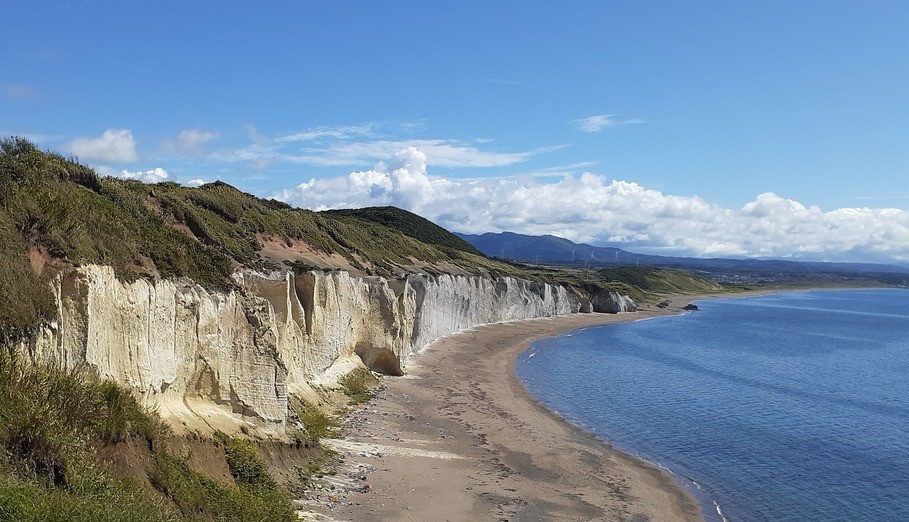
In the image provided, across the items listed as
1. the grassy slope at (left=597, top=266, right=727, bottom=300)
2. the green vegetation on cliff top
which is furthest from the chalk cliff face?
the grassy slope at (left=597, top=266, right=727, bottom=300)

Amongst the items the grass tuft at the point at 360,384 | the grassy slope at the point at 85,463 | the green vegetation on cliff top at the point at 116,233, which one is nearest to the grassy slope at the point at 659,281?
the grass tuft at the point at 360,384

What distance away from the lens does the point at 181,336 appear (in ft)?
55.3

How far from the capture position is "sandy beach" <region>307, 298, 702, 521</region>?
19.4m

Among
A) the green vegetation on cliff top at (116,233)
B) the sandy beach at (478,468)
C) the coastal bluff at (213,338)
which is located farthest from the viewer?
the sandy beach at (478,468)

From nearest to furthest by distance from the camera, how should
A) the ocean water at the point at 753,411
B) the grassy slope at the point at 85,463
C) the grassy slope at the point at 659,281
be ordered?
the grassy slope at the point at 85,463 → the ocean water at the point at 753,411 → the grassy slope at the point at 659,281

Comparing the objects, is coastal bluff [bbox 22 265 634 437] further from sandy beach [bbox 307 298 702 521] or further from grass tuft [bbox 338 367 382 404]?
sandy beach [bbox 307 298 702 521]

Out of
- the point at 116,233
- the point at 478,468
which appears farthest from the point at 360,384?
the point at 116,233

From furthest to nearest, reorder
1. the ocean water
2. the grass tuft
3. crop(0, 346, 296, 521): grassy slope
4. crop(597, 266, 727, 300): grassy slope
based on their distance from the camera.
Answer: crop(597, 266, 727, 300): grassy slope
the grass tuft
the ocean water
crop(0, 346, 296, 521): grassy slope

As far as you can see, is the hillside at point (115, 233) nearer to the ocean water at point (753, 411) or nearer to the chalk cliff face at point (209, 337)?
the chalk cliff face at point (209, 337)

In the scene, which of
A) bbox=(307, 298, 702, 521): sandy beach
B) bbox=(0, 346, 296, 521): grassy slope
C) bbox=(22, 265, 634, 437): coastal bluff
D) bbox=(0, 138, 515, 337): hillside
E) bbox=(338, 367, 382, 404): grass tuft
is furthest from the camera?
bbox=(338, 367, 382, 404): grass tuft

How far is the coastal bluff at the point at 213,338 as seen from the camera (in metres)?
13.1

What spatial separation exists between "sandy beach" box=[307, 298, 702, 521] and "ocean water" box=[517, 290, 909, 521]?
1821mm

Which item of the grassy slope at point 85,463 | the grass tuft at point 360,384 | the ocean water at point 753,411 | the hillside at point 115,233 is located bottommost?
the ocean water at point 753,411

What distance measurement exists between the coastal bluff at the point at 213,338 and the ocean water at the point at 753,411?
44.1ft
